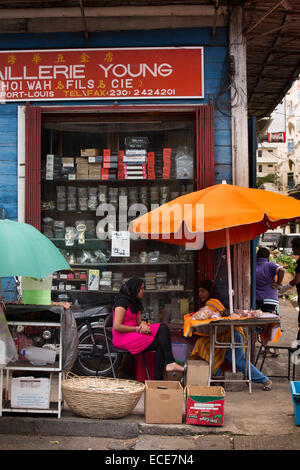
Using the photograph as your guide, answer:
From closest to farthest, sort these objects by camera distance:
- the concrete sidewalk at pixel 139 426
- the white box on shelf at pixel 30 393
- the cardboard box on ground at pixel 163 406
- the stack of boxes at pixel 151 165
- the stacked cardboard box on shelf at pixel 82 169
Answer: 1. the concrete sidewalk at pixel 139 426
2. the cardboard box on ground at pixel 163 406
3. the white box on shelf at pixel 30 393
4. the stack of boxes at pixel 151 165
5. the stacked cardboard box on shelf at pixel 82 169

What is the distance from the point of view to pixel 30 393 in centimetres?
547

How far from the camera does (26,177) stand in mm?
7520

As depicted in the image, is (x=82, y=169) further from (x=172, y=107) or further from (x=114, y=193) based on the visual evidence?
(x=172, y=107)

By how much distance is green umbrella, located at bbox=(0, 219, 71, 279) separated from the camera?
15.6 ft

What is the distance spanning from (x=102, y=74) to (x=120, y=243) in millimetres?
2332

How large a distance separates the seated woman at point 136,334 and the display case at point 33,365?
32.8 inches

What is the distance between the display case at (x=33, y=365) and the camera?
5.46 m

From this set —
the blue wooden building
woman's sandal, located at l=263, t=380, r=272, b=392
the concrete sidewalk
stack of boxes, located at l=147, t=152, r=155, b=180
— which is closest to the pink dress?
the concrete sidewalk

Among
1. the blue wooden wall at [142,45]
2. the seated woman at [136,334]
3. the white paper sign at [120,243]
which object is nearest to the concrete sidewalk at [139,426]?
the seated woman at [136,334]

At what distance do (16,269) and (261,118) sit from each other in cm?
→ 1017

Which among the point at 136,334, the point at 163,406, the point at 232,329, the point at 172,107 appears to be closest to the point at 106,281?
the point at 136,334

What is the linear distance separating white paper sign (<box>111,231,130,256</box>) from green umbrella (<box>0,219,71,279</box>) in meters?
2.43

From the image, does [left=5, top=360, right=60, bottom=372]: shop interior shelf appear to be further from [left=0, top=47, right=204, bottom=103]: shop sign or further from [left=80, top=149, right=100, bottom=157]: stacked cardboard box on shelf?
[left=0, top=47, right=204, bottom=103]: shop sign

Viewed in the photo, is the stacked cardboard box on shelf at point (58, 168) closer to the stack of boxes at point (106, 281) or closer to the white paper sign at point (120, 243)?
the white paper sign at point (120, 243)
